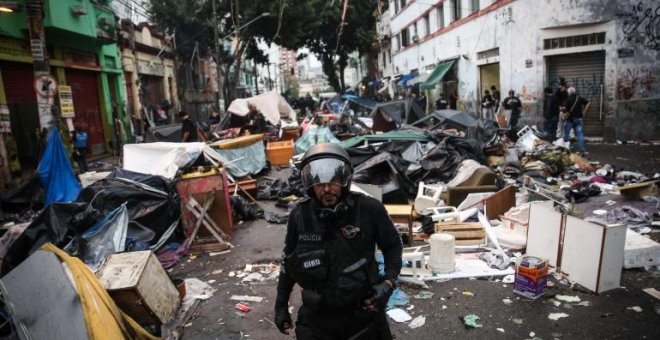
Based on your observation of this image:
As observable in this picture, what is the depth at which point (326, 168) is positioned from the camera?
225cm

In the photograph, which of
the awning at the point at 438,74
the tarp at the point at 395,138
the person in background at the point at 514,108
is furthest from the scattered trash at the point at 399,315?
the awning at the point at 438,74

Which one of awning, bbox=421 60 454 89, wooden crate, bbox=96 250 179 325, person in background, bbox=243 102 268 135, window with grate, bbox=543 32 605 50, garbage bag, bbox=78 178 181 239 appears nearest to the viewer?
wooden crate, bbox=96 250 179 325

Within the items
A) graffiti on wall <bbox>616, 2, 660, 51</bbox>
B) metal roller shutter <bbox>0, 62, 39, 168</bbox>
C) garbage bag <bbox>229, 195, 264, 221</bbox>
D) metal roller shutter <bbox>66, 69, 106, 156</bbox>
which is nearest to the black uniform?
garbage bag <bbox>229, 195, 264, 221</bbox>

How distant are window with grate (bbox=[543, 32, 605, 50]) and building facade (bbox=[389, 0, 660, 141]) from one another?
0.09 ft

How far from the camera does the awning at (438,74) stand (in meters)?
21.9

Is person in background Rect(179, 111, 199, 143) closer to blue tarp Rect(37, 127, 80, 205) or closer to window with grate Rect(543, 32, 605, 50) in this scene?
blue tarp Rect(37, 127, 80, 205)

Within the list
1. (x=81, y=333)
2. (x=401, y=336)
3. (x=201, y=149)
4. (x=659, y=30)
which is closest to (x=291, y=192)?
(x=201, y=149)

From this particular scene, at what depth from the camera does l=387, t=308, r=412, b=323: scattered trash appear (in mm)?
4062

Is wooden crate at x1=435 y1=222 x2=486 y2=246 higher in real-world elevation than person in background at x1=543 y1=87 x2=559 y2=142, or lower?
lower

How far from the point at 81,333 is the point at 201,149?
5940 millimetres

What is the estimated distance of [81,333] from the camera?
3045 millimetres

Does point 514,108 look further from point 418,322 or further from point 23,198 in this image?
point 23,198

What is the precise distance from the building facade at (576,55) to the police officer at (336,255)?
43.4ft

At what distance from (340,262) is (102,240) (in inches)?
169
